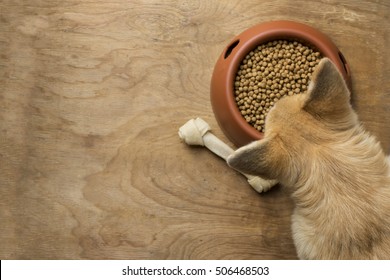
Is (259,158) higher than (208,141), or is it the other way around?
(259,158)

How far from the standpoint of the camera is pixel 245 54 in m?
1.87

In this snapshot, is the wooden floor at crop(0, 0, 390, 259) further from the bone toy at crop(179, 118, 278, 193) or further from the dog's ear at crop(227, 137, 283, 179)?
the dog's ear at crop(227, 137, 283, 179)

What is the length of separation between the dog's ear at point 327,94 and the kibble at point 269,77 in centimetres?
38

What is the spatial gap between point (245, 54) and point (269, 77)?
0.43 ft

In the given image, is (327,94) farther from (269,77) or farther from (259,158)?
(269,77)

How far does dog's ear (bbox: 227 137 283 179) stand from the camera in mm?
1377

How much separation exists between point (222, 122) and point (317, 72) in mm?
625

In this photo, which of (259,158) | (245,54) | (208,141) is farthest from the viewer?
(208,141)

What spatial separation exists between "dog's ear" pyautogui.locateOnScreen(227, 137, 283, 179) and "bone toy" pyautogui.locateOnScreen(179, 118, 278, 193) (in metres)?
0.53

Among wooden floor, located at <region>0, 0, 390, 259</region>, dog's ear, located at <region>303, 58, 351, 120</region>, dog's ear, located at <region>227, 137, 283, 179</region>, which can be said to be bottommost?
wooden floor, located at <region>0, 0, 390, 259</region>

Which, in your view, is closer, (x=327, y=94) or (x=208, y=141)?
(x=327, y=94)

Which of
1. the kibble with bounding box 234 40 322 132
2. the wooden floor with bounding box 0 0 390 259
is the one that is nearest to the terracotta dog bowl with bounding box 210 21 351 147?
the kibble with bounding box 234 40 322 132

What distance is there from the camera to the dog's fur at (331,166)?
1.45 metres

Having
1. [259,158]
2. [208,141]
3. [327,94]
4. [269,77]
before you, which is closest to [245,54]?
[269,77]
